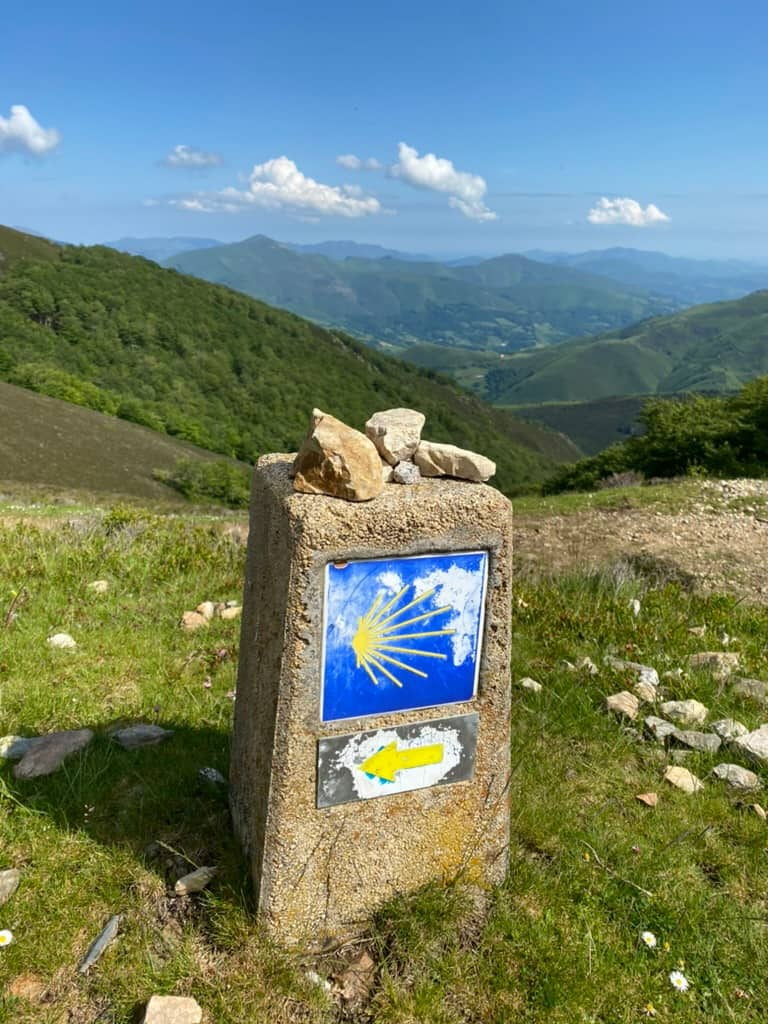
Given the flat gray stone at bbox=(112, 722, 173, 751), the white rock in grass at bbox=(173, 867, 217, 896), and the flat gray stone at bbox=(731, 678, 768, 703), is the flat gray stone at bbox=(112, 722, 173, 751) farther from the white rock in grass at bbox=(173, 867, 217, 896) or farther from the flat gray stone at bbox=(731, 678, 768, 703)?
the flat gray stone at bbox=(731, 678, 768, 703)

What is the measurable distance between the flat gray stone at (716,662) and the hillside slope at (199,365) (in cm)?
7714

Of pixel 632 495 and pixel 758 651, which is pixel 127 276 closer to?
pixel 632 495

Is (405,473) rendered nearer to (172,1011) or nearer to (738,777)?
(172,1011)

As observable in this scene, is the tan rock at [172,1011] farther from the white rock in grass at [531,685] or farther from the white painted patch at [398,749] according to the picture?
the white rock in grass at [531,685]

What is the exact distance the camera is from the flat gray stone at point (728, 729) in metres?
4.23

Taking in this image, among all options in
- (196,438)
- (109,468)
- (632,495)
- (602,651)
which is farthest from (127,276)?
(602,651)

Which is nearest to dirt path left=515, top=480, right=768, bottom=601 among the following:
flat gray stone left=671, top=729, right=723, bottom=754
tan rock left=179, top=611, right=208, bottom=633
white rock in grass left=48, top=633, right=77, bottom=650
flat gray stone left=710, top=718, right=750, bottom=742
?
flat gray stone left=710, top=718, right=750, bottom=742

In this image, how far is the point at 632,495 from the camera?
15.1m

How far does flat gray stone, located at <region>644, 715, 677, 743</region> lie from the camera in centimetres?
423

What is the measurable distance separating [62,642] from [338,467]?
3.63 m

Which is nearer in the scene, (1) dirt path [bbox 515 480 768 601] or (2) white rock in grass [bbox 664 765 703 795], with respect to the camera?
(2) white rock in grass [bbox 664 765 703 795]

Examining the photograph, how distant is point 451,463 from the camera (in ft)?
8.36

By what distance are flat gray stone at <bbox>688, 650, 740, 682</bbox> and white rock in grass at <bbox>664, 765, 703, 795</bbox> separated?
1392 millimetres

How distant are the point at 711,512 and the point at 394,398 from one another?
101824mm
